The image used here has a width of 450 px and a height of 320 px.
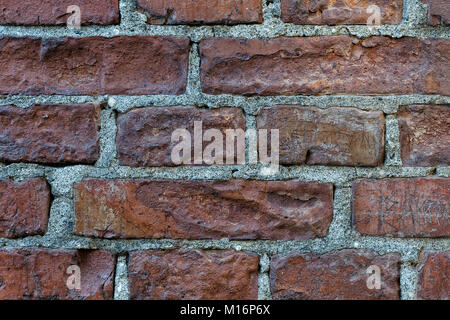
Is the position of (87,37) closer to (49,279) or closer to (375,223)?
(49,279)

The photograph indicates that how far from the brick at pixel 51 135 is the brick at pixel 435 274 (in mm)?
467

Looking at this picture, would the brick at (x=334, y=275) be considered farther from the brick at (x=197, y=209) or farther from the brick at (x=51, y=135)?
the brick at (x=51, y=135)

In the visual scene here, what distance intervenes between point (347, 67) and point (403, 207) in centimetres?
20

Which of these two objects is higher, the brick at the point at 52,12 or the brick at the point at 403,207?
the brick at the point at 52,12

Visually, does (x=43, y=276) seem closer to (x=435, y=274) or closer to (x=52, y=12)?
(x=52, y=12)

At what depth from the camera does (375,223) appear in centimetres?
64

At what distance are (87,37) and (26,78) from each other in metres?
0.10

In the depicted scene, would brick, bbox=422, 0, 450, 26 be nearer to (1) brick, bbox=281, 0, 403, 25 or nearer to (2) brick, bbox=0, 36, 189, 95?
(1) brick, bbox=281, 0, 403, 25

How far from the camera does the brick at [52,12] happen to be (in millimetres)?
644

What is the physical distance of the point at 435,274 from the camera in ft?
2.09

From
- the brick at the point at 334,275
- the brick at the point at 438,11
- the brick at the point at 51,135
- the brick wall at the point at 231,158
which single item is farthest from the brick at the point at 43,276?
the brick at the point at 438,11

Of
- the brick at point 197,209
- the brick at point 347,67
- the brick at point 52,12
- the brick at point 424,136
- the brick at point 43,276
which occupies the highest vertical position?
the brick at point 52,12

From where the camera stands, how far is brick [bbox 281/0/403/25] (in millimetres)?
639

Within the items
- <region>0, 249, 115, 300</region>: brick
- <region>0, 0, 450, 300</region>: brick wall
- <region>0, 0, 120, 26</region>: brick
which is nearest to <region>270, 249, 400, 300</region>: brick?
<region>0, 0, 450, 300</region>: brick wall
